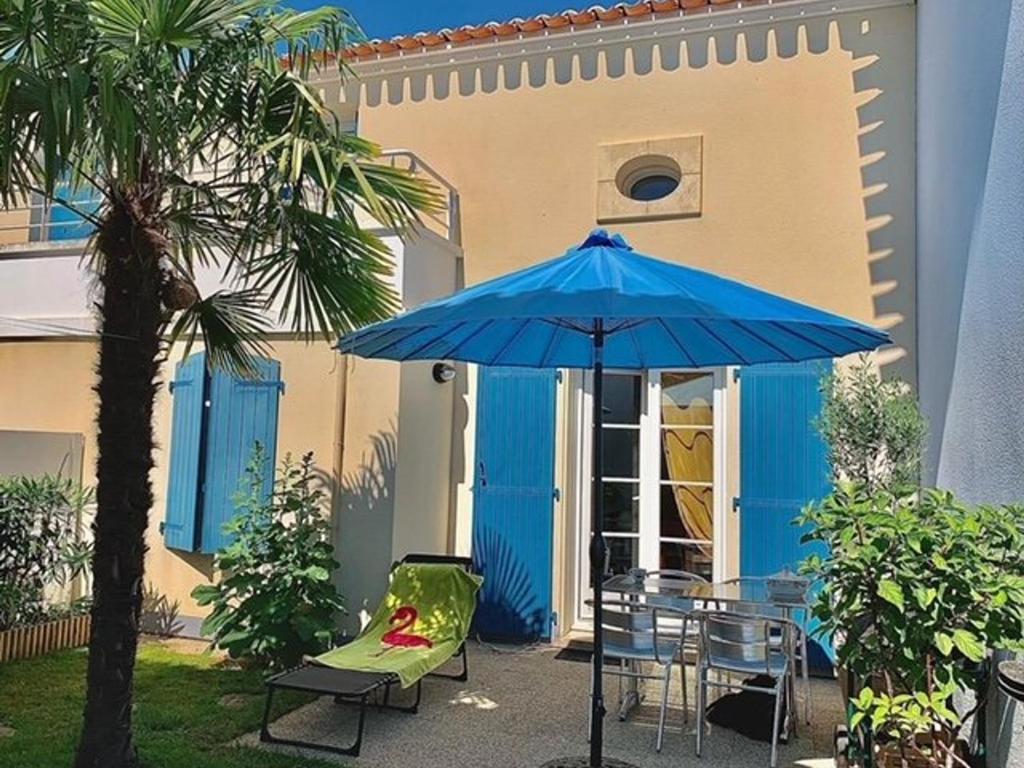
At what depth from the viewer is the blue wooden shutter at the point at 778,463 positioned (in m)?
7.37

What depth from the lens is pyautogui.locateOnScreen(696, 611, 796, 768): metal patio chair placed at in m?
4.90

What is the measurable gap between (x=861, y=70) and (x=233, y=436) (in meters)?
6.99

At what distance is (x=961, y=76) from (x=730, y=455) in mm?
3725

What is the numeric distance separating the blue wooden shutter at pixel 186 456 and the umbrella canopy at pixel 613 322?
3.69 m

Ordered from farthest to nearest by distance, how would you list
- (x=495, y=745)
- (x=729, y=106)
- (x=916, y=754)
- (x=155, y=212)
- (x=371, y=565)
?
(x=729, y=106)
(x=371, y=565)
(x=495, y=745)
(x=155, y=212)
(x=916, y=754)

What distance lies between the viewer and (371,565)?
294 inches

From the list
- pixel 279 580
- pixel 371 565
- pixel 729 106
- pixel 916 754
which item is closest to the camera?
pixel 916 754

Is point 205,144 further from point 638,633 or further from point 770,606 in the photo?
point 770,606

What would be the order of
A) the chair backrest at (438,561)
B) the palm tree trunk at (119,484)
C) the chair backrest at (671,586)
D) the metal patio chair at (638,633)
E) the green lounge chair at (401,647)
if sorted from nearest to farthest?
the palm tree trunk at (119,484), the green lounge chair at (401,647), the metal patio chair at (638,633), the chair backrest at (671,586), the chair backrest at (438,561)

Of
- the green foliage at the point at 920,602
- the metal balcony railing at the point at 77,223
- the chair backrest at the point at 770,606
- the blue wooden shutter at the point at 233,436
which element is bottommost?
the chair backrest at the point at 770,606

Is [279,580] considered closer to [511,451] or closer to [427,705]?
[427,705]

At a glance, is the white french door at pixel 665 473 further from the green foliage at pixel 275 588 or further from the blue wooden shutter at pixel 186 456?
the blue wooden shutter at pixel 186 456

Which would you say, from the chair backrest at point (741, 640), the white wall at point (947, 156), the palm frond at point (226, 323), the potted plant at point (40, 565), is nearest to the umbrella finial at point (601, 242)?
the white wall at point (947, 156)

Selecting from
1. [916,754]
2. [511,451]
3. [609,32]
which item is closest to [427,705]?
[511,451]
